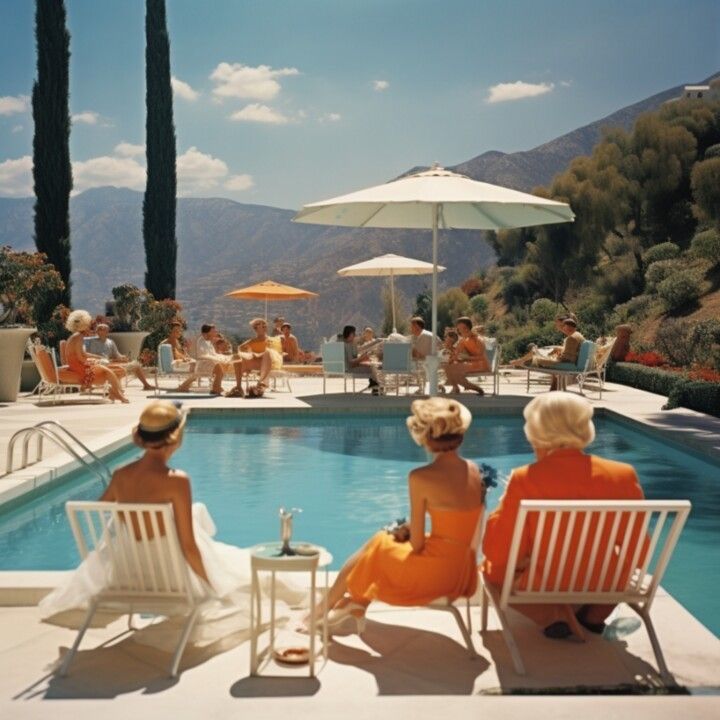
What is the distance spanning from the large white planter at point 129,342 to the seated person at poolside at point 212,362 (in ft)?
A: 10.5

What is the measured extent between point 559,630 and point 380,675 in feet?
2.42

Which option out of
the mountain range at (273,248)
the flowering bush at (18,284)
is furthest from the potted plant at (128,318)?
the mountain range at (273,248)

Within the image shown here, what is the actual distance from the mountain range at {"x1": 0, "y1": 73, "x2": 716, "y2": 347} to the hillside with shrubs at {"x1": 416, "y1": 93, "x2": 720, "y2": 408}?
1674 cm

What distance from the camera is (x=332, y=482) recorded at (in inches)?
301

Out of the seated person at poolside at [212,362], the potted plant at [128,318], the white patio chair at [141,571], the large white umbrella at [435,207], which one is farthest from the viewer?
the potted plant at [128,318]

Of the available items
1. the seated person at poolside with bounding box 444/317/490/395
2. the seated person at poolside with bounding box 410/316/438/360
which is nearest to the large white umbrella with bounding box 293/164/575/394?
the seated person at poolside with bounding box 410/316/438/360

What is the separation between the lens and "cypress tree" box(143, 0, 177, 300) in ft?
71.4

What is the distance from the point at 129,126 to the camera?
67.1 meters

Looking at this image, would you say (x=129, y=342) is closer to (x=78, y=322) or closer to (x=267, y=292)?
(x=267, y=292)

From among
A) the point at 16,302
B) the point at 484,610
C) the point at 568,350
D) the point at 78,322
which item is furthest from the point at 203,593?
the point at 16,302

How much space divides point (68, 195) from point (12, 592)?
52.7 ft

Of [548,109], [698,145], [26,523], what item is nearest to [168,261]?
[26,523]

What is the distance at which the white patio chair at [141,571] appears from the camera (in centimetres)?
318

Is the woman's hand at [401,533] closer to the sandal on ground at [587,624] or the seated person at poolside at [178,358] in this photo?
the sandal on ground at [587,624]
